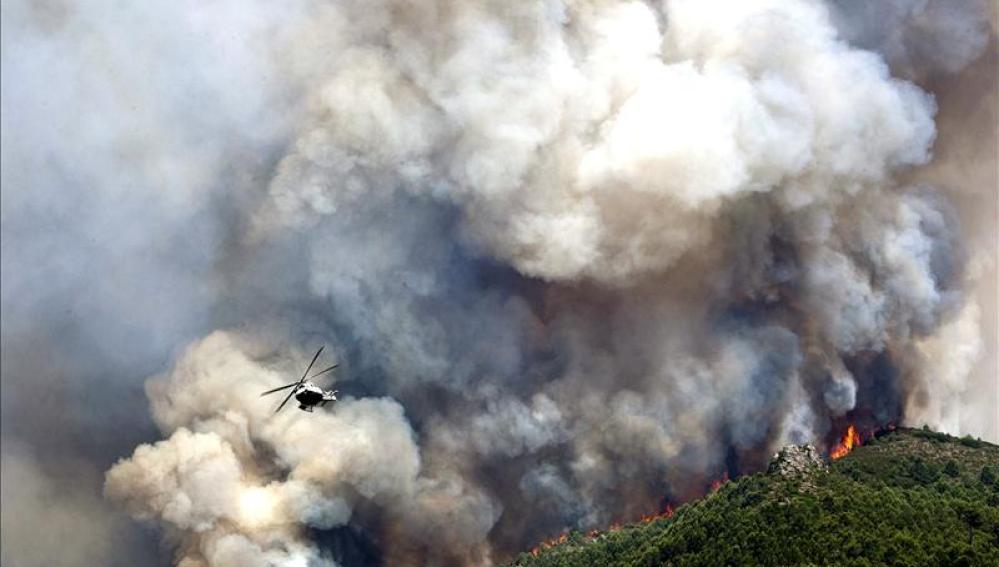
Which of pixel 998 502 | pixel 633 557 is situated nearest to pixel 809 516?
pixel 633 557

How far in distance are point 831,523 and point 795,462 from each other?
414 inches

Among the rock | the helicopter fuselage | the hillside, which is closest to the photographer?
the helicopter fuselage

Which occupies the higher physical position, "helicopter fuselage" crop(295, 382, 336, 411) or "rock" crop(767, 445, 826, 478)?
"rock" crop(767, 445, 826, 478)

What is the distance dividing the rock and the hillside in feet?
0.72

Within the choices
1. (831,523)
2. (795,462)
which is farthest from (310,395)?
(795,462)

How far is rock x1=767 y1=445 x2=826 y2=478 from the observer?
89.0 metres

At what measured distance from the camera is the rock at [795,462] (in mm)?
89000

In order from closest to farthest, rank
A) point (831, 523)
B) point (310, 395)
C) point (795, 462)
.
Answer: point (310, 395) → point (831, 523) → point (795, 462)

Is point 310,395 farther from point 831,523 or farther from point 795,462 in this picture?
point 795,462

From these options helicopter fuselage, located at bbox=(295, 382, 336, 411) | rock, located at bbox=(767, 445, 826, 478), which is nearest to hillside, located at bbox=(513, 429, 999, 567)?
rock, located at bbox=(767, 445, 826, 478)

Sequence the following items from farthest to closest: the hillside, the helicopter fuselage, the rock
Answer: the rock < the hillside < the helicopter fuselage

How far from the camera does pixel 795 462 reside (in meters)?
90.0

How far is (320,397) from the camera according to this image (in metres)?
69.2

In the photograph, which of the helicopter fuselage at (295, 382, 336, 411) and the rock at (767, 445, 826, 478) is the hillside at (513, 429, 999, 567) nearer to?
the rock at (767, 445, 826, 478)
